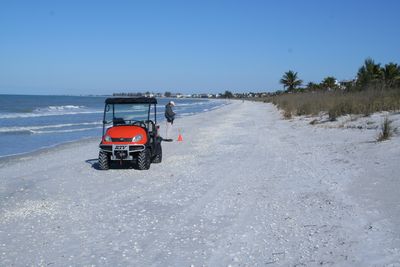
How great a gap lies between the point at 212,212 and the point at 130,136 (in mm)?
4292

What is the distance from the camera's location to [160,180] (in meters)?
9.28

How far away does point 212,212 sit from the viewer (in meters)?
6.62

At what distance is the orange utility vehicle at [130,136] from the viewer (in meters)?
10.3

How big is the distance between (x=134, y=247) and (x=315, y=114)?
862 inches

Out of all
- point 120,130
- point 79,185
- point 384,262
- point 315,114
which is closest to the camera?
point 384,262

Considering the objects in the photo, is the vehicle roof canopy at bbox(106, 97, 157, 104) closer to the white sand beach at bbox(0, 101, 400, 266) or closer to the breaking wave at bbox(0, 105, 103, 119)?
the white sand beach at bbox(0, 101, 400, 266)

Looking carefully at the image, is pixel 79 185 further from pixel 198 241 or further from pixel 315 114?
pixel 315 114

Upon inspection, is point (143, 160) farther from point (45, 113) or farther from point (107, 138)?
point (45, 113)

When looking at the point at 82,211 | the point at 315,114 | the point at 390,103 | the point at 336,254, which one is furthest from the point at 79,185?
the point at 315,114

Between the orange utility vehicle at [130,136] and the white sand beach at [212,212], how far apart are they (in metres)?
0.32

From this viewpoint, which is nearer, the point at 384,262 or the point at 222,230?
the point at 384,262

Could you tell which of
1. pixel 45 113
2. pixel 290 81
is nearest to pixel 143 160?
pixel 45 113

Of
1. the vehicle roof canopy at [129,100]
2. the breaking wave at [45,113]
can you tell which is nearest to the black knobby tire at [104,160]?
the vehicle roof canopy at [129,100]

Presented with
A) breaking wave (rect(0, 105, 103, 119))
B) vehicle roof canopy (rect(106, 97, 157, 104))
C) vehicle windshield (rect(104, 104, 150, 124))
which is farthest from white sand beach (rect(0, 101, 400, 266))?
breaking wave (rect(0, 105, 103, 119))
